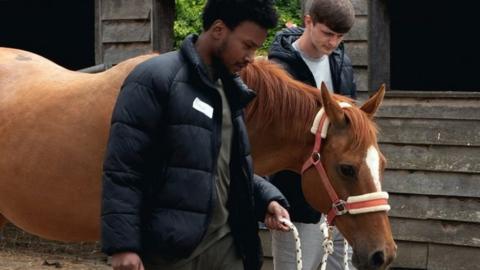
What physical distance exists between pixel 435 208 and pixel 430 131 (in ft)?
1.67

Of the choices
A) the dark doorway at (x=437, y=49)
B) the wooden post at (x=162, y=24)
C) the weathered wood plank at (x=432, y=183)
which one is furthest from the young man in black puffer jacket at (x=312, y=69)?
the dark doorway at (x=437, y=49)

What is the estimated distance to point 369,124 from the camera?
306cm

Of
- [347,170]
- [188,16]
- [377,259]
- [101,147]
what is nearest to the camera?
[377,259]

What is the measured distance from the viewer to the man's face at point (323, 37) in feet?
11.7

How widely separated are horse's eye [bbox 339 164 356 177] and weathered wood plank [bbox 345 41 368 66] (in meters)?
2.94

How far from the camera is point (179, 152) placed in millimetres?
2453

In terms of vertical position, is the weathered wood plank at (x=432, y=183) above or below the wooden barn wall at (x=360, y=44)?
below

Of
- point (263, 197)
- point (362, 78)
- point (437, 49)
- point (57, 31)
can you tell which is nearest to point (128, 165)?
point (263, 197)

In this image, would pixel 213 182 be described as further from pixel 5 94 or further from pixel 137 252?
pixel 5 94

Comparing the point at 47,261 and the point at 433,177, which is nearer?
the point at 433,177

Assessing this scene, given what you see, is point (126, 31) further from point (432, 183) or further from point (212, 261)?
point (212, 261)

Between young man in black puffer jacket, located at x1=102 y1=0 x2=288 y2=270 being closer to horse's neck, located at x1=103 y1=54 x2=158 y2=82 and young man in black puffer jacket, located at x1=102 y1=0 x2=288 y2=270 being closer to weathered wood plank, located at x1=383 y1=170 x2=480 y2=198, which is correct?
horse's neck, located at x1=103 y1=54 x2=158 y2=82

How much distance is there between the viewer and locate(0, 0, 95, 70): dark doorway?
10.7 m

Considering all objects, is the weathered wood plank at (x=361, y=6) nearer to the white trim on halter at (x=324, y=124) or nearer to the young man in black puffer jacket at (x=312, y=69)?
the young man in black puffer jacket at (x=312, y=69)
